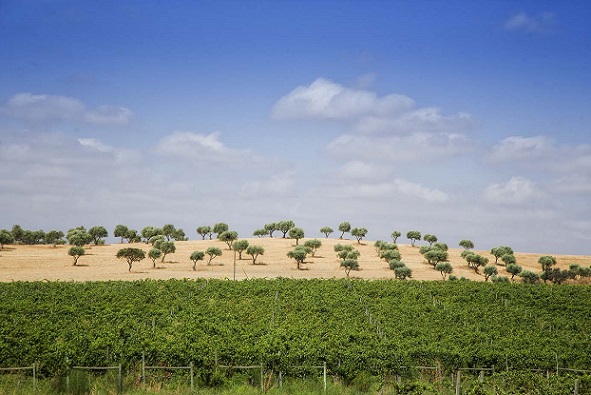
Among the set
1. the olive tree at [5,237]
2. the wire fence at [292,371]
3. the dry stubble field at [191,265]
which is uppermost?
the olive tree at [5,237]

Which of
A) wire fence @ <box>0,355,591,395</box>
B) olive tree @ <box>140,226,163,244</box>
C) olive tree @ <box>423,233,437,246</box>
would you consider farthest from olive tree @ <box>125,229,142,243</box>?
wire fence @ <box>0,355,591,395</box>

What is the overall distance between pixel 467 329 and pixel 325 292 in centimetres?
1885

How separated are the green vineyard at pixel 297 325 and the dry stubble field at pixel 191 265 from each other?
2797 centimetres

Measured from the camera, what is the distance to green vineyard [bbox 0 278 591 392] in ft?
104

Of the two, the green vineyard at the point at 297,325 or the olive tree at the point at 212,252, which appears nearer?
the green vineyard at the point at 297,325

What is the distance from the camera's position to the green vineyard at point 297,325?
3158 centimetres

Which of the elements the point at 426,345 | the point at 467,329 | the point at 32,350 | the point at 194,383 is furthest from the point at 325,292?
the point at 32,350

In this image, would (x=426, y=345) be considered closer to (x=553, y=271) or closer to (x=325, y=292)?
(x=325, y=292)

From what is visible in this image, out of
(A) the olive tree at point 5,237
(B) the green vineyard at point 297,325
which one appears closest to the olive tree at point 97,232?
(A) the olive tree at point 5,237

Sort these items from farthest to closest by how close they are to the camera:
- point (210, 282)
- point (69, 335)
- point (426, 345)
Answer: point (210, 282)
point (426, 345)
point (69, 335)

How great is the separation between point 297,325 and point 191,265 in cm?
6564

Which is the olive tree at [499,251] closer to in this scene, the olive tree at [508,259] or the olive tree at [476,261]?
the olive tree at [508,259]

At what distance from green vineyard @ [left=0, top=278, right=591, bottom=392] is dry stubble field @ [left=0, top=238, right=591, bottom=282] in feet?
91.8

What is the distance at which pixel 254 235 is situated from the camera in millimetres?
173875
